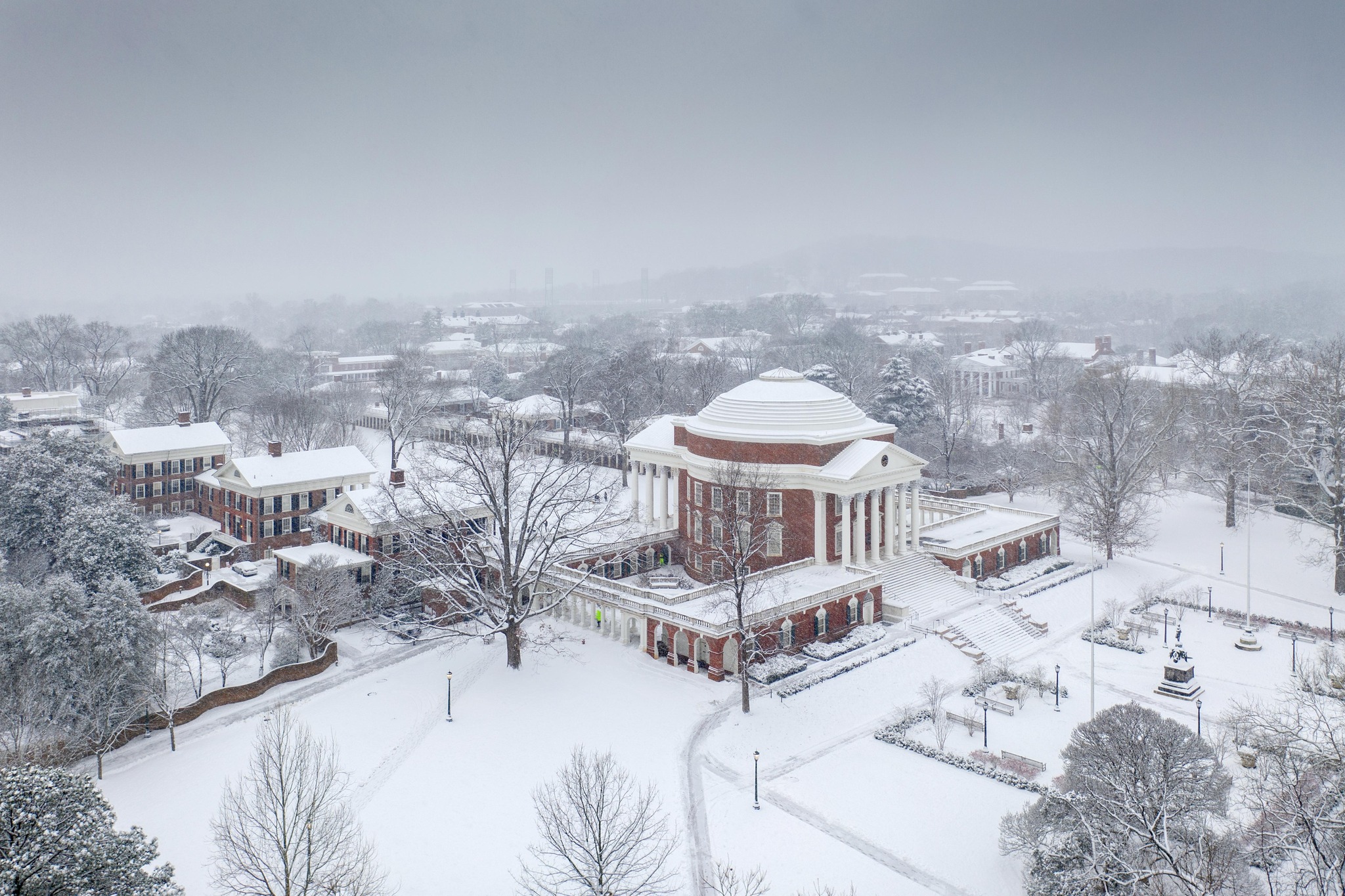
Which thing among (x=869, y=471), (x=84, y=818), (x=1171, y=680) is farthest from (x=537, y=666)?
(x=1171, y=680)

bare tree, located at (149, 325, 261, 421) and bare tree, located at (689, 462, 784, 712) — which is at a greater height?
bare tree, located at (149, 325, 261, 421)

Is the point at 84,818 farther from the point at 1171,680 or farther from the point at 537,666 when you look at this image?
the point at 1171,680

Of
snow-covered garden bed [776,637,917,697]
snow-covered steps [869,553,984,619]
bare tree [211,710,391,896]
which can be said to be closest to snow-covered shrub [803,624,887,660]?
snow-covered garden bed [776,637,917,697]

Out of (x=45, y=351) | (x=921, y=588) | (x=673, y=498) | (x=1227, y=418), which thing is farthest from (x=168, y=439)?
(x=1227, y=418)

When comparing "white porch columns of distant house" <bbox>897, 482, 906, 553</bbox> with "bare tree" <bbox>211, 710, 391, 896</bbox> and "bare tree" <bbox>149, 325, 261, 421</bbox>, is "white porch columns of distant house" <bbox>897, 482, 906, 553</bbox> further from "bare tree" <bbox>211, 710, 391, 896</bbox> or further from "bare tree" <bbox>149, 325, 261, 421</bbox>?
"bare tree" <bbox>149, 325, 261, 421</bbox>

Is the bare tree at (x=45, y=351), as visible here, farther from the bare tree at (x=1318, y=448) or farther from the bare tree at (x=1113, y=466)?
the bare tree at (x=1318, y=448)

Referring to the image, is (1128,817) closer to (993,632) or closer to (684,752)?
(684,752)
